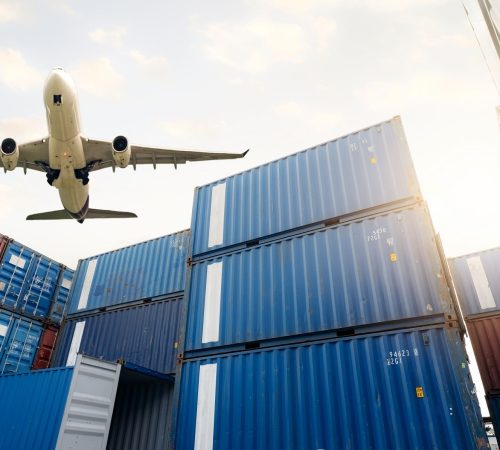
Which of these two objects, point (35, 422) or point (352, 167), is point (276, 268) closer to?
point (352, 167)

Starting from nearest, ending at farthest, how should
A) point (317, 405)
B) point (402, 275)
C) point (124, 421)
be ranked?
point (317, 405) → point (402, 275) → point (124, 421)

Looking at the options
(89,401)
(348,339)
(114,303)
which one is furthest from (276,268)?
(114,303)

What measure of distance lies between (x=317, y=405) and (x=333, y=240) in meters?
3.55

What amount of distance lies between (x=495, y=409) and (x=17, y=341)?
56.7ft

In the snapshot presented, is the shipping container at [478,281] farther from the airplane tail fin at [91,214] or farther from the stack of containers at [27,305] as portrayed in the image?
the stack of containers at [27,305]

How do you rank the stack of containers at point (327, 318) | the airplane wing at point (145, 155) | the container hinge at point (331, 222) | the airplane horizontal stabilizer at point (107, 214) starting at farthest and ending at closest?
the airplane horizontal stabilizer at point (107, 214) → the airplane wing at point (145, 155) → the container hinge at point (331, 222) → the stack of containers at point (327, 318)

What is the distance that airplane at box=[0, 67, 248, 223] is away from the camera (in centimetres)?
1302

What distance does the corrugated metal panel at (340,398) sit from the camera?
234 inches

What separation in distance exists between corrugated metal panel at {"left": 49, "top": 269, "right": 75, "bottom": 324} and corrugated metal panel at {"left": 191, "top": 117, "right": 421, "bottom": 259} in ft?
30.4

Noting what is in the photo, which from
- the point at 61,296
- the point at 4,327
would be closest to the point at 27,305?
the point at 4,327

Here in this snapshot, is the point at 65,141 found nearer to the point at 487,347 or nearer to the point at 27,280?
the point at 27,280

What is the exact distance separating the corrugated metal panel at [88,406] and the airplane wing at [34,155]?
10.9 meters

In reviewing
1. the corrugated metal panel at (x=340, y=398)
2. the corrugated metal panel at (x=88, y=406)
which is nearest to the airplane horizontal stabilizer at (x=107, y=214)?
the corrugated metal panel at (x=88, y=406)

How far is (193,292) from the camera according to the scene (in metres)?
9.71
